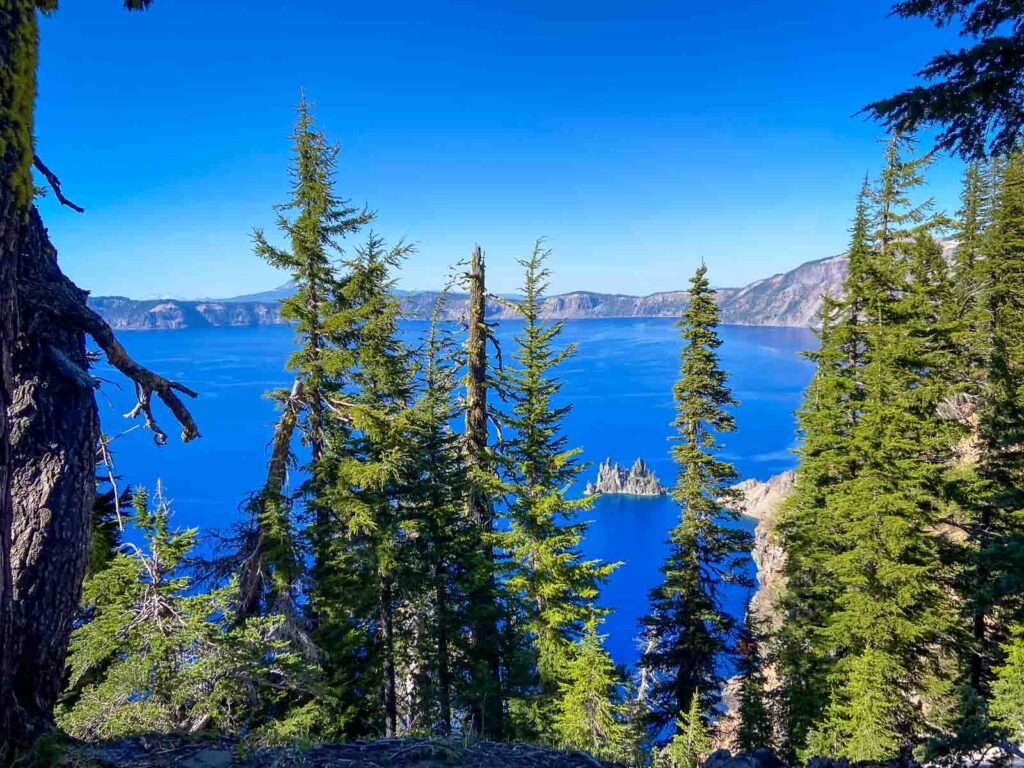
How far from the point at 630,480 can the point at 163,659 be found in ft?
253

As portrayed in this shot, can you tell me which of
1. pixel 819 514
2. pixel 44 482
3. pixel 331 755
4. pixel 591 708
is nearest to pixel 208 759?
pixel 331 755

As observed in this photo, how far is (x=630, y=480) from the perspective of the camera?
79.9 m

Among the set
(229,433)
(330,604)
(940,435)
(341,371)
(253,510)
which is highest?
(341,371)

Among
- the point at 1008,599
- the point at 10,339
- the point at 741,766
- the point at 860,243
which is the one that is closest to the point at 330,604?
the point at 741,766

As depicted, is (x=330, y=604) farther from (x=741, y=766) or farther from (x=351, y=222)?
(x=741, y=766)

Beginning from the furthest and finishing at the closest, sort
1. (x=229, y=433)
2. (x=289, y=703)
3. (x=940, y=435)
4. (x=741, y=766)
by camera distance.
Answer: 1. (x=229, y=433)
2. (x=940, y=435)
3. (x=289, y=703)
4. (x=741, y=766)

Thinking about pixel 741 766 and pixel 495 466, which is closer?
pixel 741 766

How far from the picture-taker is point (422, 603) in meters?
14.1

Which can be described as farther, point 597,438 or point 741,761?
point 597,438

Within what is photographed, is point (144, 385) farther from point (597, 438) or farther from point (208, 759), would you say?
point (597, 438)

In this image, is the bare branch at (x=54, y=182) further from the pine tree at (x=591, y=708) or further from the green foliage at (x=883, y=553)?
the green foliage at (x=883, y=553)

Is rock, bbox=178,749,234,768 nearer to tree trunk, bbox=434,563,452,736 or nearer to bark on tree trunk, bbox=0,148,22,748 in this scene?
bark on tree trunk, bbox=0,148,22,748

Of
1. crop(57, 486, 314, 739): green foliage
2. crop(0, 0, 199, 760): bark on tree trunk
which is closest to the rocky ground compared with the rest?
crop(0, 0, 199, 760): bark on tree trunk

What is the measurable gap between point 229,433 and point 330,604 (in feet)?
224
